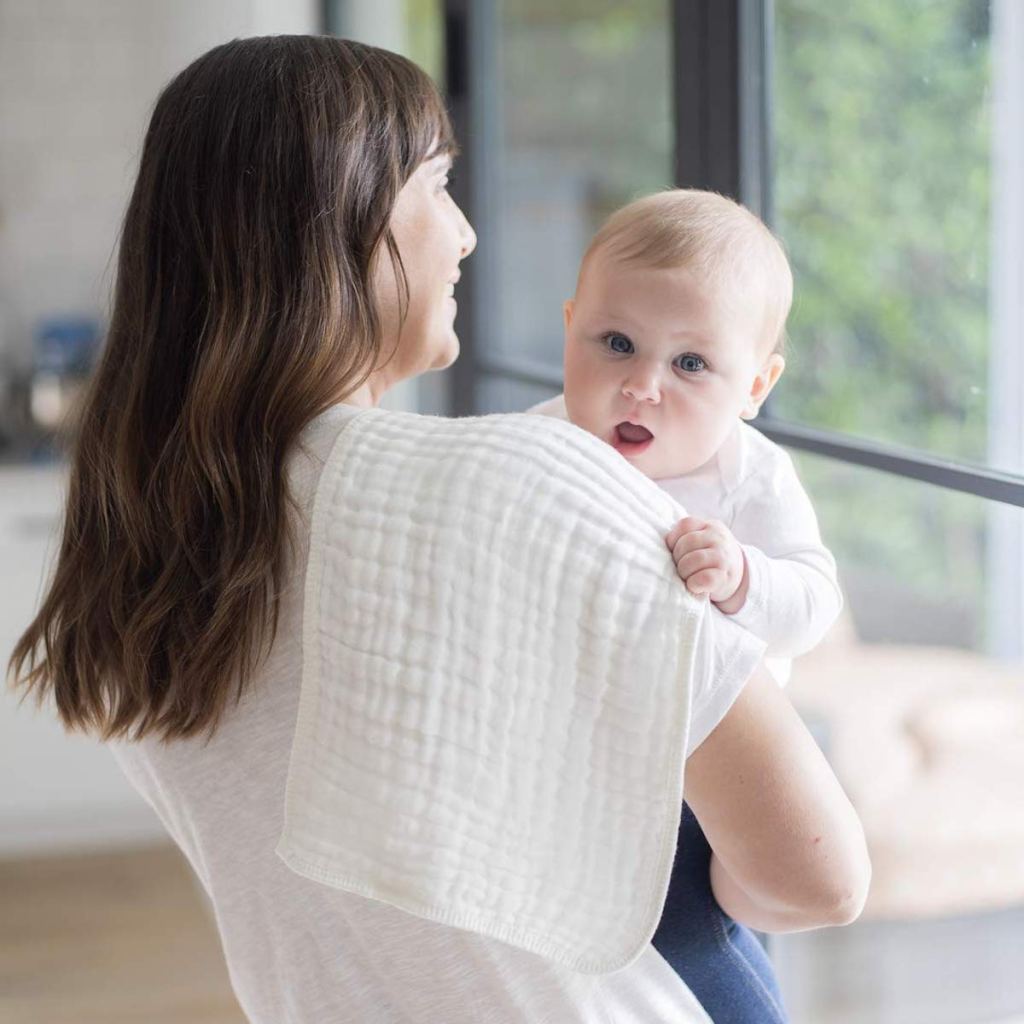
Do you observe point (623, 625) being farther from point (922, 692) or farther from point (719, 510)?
point (922, 692)

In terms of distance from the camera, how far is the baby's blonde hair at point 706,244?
1.10 meters

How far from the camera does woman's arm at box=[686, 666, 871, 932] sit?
0.84 m

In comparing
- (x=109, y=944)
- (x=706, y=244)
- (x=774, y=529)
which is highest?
(x=706, y=244)

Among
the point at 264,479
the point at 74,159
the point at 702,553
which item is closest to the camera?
the point at 702,553

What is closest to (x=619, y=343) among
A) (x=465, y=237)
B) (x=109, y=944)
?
(x=465, y=237)

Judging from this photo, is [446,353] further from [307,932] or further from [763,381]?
[307,932]

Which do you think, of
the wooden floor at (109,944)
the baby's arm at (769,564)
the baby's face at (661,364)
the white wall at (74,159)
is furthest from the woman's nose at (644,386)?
the white wall at (74,159)

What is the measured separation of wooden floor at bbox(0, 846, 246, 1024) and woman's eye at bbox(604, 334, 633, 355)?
2.22 m

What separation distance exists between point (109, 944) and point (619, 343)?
259 centimetres

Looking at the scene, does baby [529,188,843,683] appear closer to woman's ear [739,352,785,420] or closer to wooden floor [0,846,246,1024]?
woman's ear [739,352,785,420]

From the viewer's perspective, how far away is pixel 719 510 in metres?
1.15

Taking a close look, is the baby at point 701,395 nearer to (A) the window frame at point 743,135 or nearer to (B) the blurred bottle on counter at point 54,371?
(A) the window frame at point 743,135

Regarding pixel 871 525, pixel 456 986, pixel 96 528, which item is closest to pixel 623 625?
pixel 456 986

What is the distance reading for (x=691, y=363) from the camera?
1.13m
